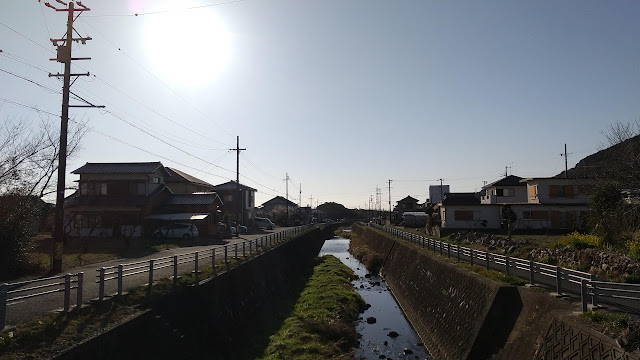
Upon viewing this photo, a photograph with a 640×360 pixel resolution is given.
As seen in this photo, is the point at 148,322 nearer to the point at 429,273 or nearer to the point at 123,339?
the point at 123,339

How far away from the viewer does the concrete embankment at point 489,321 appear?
7.61 meters

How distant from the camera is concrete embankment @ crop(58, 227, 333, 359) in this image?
313 inches

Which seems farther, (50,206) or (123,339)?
(50,206)

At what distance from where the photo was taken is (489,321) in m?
10.7

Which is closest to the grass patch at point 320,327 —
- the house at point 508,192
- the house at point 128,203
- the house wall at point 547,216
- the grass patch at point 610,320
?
the grass patch at point 610,320

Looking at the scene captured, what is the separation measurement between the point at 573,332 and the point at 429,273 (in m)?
11.8

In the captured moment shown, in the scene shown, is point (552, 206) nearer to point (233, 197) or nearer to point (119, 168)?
point (119, 168)

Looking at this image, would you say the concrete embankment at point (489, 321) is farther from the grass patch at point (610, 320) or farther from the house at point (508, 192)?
the house at point (508, 192)

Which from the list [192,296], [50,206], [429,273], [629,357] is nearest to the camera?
[629,357]

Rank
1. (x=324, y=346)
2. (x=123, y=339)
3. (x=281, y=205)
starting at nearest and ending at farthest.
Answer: (x=123, y=339) < (x=324, y=346) < (x=281, y=205)

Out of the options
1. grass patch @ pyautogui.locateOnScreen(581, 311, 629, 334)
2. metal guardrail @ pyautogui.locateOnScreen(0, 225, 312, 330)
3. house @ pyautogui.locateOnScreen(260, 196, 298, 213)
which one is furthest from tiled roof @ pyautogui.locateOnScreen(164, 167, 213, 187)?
house @ pyautogui.locateOnScreen(260, 196, 298, 213)

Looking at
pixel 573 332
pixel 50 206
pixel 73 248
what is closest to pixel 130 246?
pixel 73 248

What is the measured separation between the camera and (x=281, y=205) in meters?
110

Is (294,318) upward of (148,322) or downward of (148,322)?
downward
